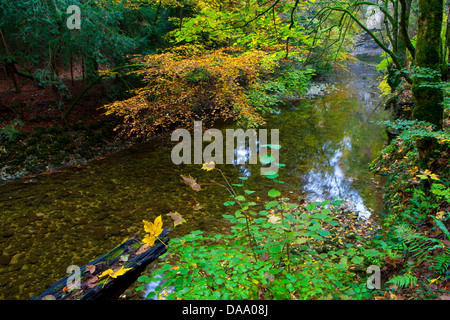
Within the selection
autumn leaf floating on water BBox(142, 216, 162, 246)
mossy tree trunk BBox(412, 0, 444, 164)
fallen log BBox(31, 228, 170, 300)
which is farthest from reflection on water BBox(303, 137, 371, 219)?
autumn leaf floating on water BBox(142, 216, 162, 246)

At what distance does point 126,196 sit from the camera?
616 centimetres

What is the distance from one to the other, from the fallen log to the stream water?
106 centimetres

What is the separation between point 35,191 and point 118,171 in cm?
215

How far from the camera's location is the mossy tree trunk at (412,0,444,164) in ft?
10.2

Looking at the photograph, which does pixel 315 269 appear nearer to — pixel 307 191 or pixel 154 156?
pixel 307 191

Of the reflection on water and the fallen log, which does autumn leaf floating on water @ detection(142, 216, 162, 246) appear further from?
the reflection on water

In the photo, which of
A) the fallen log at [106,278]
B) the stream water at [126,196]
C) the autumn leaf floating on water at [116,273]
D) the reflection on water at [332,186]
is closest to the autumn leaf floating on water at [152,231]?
the autumn leaf floating on water at [116,273]

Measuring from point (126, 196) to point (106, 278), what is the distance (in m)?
3.81

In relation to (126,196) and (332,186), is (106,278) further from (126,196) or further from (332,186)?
(332,186)

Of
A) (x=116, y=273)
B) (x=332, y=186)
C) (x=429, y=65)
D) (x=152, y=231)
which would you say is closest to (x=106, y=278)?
(x=116, y=273)
